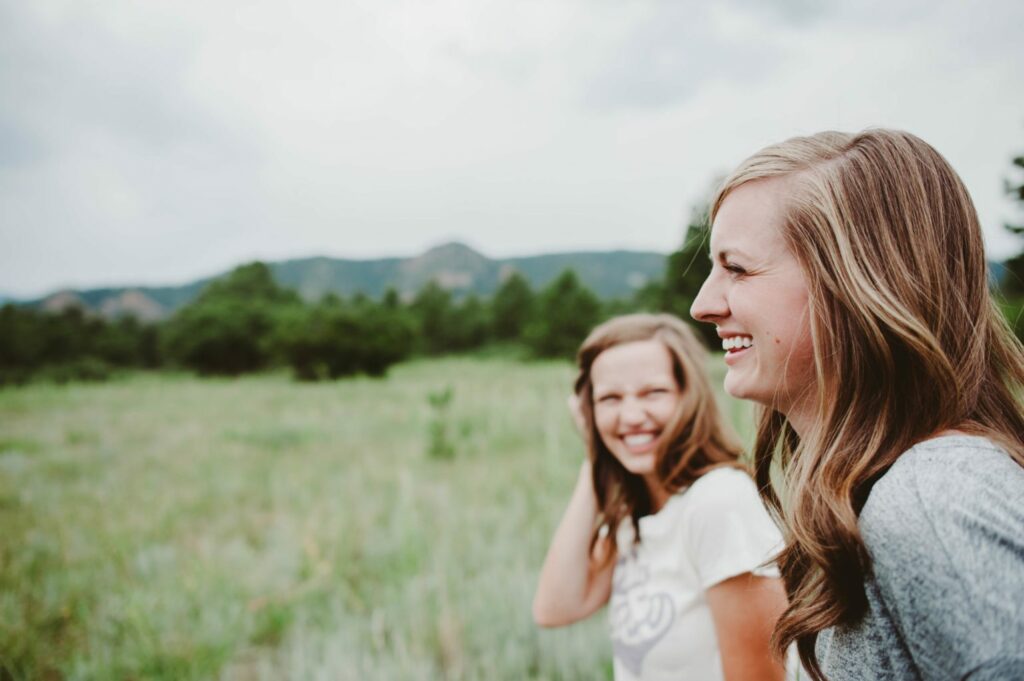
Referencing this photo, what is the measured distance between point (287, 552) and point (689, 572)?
3.98m

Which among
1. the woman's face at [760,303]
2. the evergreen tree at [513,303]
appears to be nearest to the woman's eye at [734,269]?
the woman's face at [760,303]

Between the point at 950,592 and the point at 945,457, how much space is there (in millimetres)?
179

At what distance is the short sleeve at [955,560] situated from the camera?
592 millimetres

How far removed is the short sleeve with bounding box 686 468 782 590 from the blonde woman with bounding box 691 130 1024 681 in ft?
0.90

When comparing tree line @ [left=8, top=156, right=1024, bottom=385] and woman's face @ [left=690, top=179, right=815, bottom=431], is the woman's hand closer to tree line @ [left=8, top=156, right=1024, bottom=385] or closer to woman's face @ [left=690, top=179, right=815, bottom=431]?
woman's face @ [left=690, top=179, right=815, bottom=431]

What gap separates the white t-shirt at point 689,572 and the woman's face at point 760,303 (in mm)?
486

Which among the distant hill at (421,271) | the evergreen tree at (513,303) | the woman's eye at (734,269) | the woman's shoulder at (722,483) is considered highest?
the distant hill at (421,271)

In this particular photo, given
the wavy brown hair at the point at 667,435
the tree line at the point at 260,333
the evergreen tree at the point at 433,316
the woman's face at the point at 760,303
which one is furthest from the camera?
the evergreen tree at the point at 433,316

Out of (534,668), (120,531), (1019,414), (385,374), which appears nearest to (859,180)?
(1019,414)

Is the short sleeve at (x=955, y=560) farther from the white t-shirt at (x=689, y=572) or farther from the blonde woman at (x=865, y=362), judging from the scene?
the white t-shirt at (x=689, y=572)

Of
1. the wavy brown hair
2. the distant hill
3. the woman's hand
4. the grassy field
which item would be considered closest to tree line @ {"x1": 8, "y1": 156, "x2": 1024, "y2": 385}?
the grassy field

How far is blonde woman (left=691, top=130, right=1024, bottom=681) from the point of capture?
71cm

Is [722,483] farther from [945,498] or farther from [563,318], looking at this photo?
[563,318]

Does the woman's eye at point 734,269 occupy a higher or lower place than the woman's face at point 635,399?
higher
